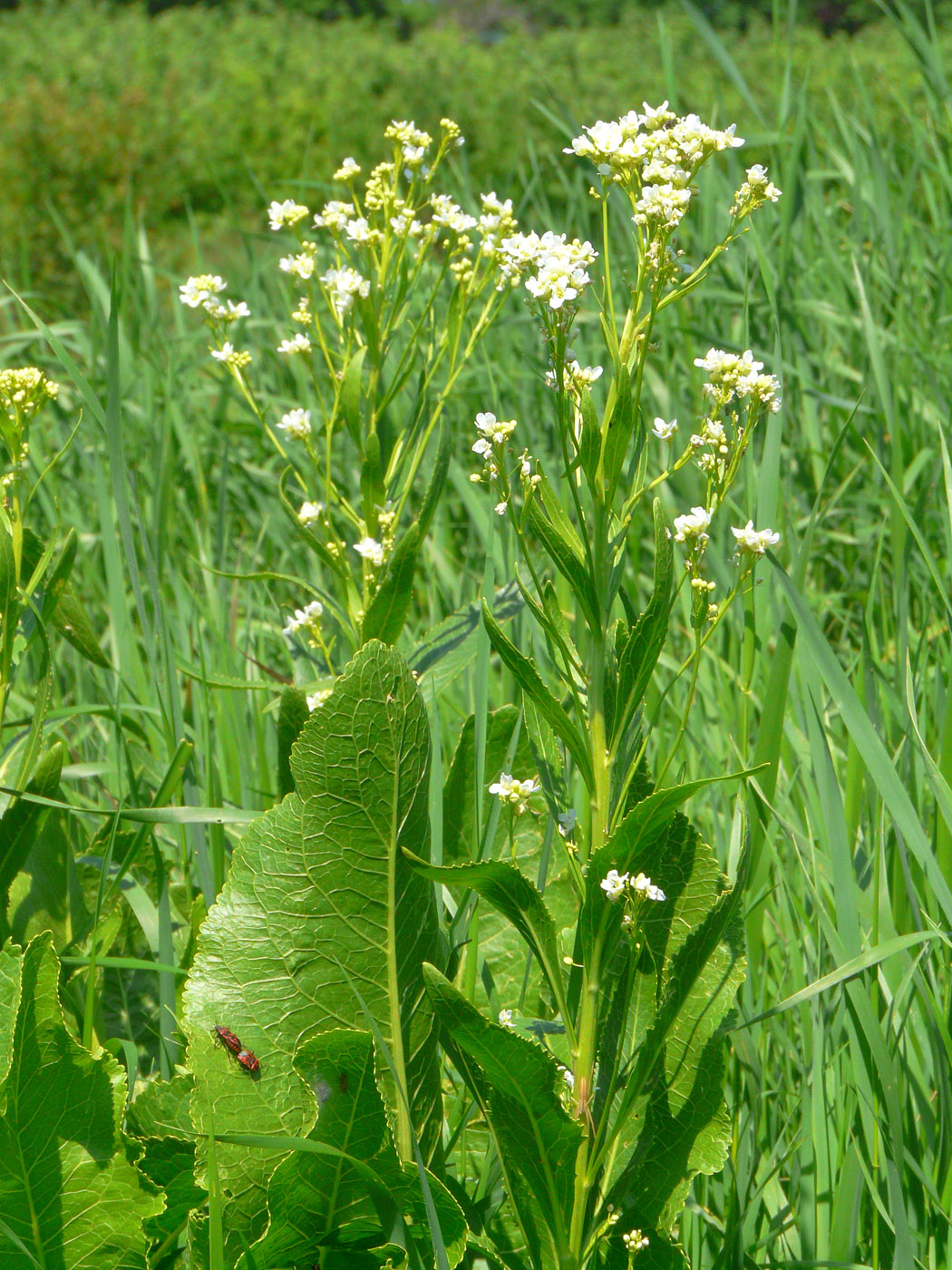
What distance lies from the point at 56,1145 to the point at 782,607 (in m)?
1.37

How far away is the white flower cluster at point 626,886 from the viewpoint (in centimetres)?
95

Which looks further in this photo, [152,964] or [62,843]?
[62,843]

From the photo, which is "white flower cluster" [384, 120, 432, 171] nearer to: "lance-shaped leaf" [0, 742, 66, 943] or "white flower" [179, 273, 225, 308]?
"white flower" [179, 273, 225, 308]

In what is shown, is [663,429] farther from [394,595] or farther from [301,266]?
[301,266]

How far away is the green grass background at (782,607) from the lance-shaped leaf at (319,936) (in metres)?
0.20

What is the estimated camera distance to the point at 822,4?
1783 cm

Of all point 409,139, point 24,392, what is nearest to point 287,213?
point 409,139

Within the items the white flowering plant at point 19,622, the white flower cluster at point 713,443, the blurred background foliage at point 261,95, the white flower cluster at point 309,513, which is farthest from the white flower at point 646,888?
the blurred background foliage at point 261,95

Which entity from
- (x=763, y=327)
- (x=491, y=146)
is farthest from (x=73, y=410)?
(x=491, y=146)

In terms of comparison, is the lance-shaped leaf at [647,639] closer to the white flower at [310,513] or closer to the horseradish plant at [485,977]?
the horseradish plant at [485,977]

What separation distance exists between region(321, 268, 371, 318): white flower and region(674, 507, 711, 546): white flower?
0.68 meters

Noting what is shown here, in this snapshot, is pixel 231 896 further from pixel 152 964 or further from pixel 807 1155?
pixel 807 1155

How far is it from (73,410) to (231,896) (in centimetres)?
280

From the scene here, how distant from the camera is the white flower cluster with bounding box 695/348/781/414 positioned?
1.06 meters
